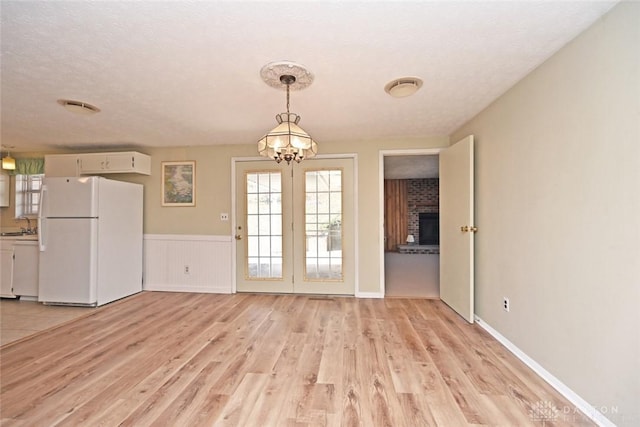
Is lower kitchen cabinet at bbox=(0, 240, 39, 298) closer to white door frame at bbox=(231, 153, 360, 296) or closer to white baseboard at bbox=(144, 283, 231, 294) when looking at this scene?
white baseboard at bbox=(144, 283, 231, 294)

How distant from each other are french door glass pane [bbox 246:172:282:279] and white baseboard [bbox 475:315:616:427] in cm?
280

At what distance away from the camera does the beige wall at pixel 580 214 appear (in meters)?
1.36

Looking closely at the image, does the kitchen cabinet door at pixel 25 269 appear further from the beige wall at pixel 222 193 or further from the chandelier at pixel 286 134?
the chandelier at pixel 286 134

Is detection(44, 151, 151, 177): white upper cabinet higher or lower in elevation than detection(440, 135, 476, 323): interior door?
higher

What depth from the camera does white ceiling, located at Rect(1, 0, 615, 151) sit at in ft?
4.67

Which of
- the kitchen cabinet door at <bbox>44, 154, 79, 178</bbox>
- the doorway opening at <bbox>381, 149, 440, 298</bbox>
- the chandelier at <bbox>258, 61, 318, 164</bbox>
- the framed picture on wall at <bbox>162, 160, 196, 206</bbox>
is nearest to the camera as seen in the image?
the chandelier at <bbox>258, 61, 318, 164</bbox>

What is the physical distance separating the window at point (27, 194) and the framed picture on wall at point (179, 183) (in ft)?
7.25

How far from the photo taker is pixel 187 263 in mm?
4168

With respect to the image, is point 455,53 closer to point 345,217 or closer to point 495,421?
point 495,421

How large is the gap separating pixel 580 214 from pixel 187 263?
14.5 feet

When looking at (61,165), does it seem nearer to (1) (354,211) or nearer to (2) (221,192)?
(2) (221,192)

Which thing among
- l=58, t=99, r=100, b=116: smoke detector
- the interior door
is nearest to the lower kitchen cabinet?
l=58, t=99, r=100, b=116: smoke detector

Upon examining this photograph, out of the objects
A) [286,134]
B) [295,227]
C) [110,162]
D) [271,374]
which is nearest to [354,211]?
[295,227]

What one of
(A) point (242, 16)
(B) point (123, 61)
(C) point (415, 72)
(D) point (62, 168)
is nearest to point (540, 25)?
(C) point (415, 72)
